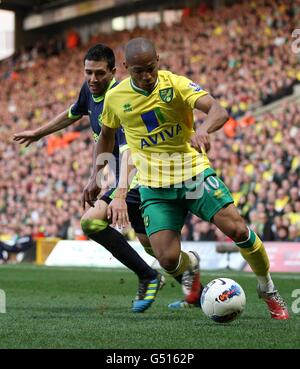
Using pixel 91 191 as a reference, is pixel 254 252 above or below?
below

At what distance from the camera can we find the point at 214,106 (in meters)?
6.33

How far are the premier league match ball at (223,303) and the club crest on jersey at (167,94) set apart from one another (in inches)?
61.0

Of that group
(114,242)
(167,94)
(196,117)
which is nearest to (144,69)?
(167,94)

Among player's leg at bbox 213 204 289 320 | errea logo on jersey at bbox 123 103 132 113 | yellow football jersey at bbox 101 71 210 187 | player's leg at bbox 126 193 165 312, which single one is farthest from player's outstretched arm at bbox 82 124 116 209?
player's leg at bbox 213 204 289 320

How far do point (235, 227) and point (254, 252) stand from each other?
12.6 inches

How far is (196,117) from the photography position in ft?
69.7

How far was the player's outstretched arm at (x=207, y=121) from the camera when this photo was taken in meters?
5.82

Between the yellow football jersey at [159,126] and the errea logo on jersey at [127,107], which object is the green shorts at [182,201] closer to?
the yellow football jersey at [159,126]

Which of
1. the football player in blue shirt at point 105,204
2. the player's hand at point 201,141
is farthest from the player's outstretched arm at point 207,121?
the football player in blue shirt at point 105,204

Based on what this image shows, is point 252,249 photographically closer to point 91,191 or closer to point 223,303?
point 223,303

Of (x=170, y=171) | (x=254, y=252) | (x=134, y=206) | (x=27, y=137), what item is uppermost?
(x=27, y=137)

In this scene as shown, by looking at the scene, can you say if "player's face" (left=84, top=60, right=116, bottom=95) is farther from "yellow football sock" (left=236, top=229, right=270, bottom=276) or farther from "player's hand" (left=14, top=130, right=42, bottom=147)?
"yellow football sock" (left=236, top=229, right=270, bottom=276)

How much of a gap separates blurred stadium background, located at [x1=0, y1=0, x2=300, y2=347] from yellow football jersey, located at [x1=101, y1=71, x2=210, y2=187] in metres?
3.99

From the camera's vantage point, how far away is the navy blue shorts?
27.5 ft
